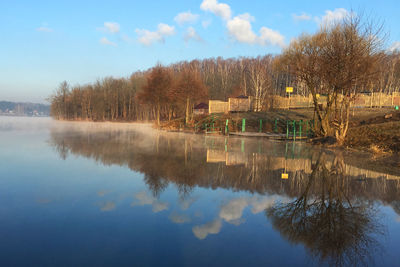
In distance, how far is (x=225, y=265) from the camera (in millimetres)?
3004

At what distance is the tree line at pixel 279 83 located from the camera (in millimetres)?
14734

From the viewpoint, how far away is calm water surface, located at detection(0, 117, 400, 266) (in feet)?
10.6

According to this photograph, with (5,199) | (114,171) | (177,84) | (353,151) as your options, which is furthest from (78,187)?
(177,84)

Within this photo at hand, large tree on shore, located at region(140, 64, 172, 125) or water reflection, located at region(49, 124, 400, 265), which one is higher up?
large tree on shore, located at region(140, 64, 172, 125)

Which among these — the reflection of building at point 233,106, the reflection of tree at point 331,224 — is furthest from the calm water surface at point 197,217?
the reflection of building at point 233,106

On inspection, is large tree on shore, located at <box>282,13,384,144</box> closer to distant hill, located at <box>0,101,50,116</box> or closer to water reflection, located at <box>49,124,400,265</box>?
Result: water reflection, located at <box>49,124,400,265</box>

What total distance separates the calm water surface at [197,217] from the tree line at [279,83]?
843 cm

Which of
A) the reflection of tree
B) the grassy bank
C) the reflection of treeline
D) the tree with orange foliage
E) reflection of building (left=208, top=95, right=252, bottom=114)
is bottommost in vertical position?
the reflection of treeline

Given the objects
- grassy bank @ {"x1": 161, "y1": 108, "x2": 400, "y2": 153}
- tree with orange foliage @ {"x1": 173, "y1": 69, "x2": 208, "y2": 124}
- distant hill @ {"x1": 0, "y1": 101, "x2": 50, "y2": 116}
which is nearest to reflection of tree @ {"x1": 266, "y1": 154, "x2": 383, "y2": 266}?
grassy bank @ {"x1": 161, "y1": 108, "x2": 400, "y2": 153}

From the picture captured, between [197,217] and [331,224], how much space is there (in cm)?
214

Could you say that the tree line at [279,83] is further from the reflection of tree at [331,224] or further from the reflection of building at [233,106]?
the reflection of tree at [331,224]

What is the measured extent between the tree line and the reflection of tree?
36.2 feet

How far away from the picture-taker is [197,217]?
14.6 feet

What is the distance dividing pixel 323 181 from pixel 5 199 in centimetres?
732
